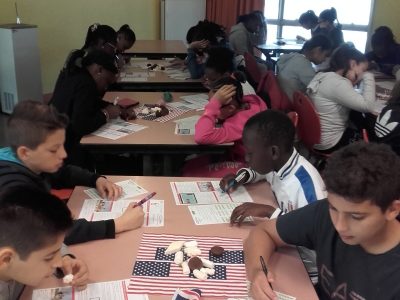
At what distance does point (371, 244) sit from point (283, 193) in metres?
0.60

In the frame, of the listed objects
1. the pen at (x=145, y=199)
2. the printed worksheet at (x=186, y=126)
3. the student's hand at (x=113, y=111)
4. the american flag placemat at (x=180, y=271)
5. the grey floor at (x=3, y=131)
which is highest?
the student's hand at (x=113, y=111)

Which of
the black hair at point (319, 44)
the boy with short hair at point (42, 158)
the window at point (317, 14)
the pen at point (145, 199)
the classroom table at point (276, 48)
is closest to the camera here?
the boy with short hair at point (42, 158)

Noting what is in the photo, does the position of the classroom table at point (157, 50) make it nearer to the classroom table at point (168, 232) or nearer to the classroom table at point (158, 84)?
the classroom table at point (158, 84)

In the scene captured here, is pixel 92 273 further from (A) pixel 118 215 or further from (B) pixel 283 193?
(B) pixel 283 193

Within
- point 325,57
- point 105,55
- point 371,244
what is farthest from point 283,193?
point 325,57

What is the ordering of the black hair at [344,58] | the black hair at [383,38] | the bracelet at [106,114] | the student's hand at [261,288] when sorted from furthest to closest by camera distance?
1. the black hair at [383,38]
2. the black hair at [344,58]
3. the bracelet at [106,114]
4. the student's hand at [261,288]

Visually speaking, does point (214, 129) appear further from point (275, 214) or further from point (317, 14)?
point (317, 14)

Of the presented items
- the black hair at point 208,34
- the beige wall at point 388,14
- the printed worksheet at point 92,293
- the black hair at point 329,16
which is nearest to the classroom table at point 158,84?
the black hair at point 208,34

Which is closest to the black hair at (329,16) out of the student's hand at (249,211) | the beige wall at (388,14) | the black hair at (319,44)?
the beige wall at (388,14)

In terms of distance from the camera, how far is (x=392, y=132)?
111 inches

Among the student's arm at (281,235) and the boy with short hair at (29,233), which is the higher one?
the boy with short hair at (29,233)

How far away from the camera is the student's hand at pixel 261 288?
1.26 meters

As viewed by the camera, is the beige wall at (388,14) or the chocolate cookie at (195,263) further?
the beige wall at (388,14)

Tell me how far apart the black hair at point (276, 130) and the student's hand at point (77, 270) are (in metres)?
0.90
